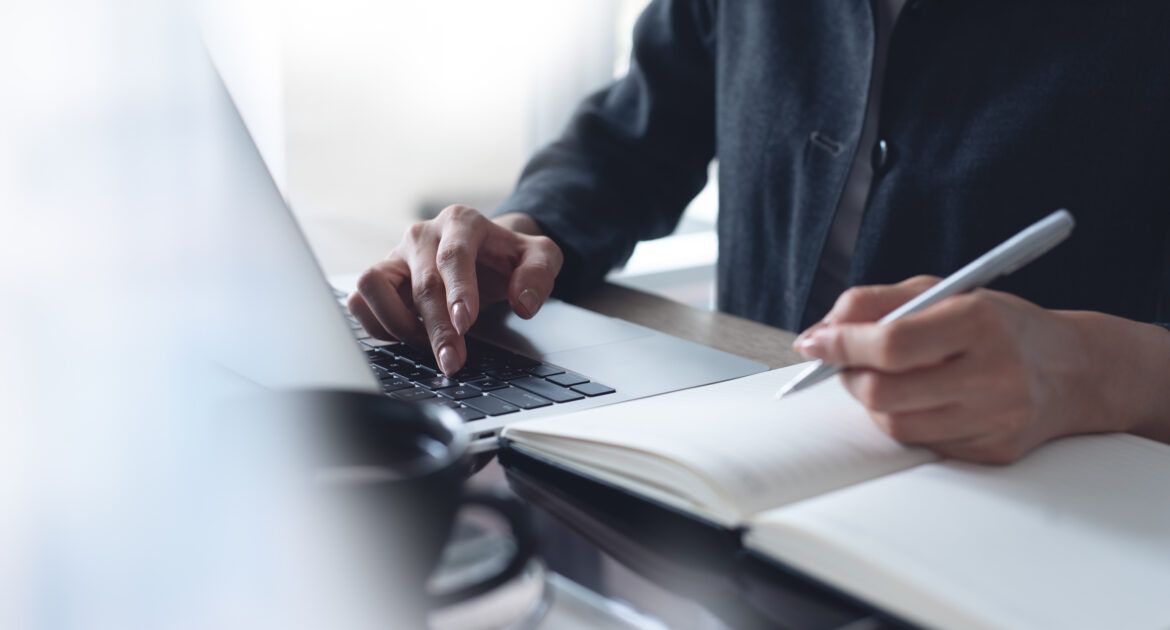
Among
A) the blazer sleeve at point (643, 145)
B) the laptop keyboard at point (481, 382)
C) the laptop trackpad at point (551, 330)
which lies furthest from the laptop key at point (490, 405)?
the blazer sleeve at point (643, 145)

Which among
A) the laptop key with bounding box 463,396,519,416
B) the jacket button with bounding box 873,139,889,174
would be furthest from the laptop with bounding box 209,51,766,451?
the jacket button with bounding box 873,139,889,174

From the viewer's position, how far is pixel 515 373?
653 millimetres

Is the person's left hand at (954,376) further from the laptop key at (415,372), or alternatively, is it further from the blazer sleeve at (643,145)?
the blazer sleeve at (643,145)

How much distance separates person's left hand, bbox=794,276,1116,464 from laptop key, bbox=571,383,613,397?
150 millimetres

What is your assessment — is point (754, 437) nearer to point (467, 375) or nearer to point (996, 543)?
point (996, 543)

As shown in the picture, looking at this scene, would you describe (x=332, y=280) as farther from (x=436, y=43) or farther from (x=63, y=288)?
(x=436, y=43)

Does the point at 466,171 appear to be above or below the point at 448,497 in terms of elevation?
below

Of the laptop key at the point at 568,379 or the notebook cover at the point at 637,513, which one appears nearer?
the notebook cover at the point at 637,513

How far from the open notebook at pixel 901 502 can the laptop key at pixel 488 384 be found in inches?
3.6

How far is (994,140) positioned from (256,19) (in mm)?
1023

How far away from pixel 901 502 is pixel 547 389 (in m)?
0.24

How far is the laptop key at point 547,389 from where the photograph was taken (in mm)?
605

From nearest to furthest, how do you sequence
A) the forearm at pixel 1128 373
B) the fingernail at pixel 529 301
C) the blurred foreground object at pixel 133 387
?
the blurred foreground object at pixel 133 387 → the forearm at pixel 1128 373 → the fingernail at pixel 529 301

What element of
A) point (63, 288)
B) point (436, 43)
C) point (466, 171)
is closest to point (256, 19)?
point (436, 43)
